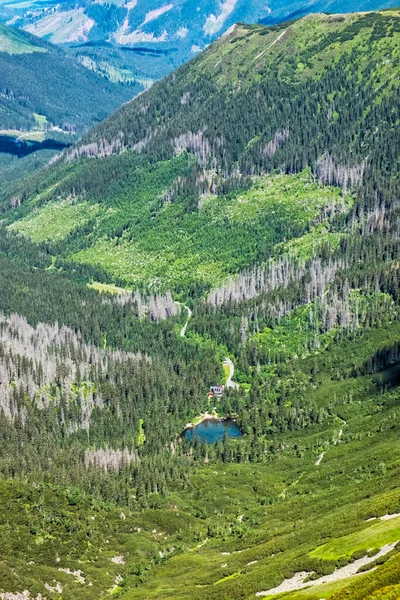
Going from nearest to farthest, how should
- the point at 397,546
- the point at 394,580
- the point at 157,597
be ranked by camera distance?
the point at 394,580, the point at 397,546, the point at 157,597

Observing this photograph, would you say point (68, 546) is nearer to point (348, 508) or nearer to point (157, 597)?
point (157, 597)

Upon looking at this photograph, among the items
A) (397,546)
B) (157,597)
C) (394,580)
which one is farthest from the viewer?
(157,597)

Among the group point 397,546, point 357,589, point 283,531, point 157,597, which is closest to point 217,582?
point 157,597

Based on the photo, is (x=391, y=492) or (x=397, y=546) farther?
(x=391, y=492)

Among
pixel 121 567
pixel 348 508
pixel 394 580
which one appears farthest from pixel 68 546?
pixel 394 580

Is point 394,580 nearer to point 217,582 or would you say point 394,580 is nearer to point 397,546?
point 397,546

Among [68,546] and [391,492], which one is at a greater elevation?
[391,492]

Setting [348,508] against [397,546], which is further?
[348,508]

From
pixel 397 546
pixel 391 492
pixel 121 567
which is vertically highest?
pixel 397 546

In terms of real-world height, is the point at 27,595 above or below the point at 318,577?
below
